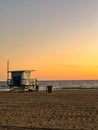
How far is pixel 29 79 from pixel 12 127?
40.3 meters

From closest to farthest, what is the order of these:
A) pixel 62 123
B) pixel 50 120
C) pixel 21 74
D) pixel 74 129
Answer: pixel 74 129
pixel 62 123
pixel 50 120
pixel 21 74

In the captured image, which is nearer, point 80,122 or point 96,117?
point 80,122

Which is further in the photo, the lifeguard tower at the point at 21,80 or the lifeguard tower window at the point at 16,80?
the lifeguard tower window at the point at 16,80

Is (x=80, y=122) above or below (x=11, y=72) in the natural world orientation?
below

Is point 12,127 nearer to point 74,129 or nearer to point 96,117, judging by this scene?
point 74,129

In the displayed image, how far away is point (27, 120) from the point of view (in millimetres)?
17516

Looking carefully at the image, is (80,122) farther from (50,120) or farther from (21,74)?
(21,74)

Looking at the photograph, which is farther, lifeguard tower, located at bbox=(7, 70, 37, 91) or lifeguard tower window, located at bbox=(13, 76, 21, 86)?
lifeguard tower window, located at bbox=(13, 76, 21, 86)

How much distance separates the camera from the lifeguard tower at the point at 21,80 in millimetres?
53188

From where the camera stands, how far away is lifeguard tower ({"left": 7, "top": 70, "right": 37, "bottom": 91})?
53.2m

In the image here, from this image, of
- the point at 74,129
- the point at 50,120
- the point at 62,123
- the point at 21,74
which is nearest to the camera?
the point at 74,129

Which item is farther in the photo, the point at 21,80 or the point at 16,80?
the point at 16,80

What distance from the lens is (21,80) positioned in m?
53.8

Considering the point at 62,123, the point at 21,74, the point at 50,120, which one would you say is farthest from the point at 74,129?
the point at 21,74
